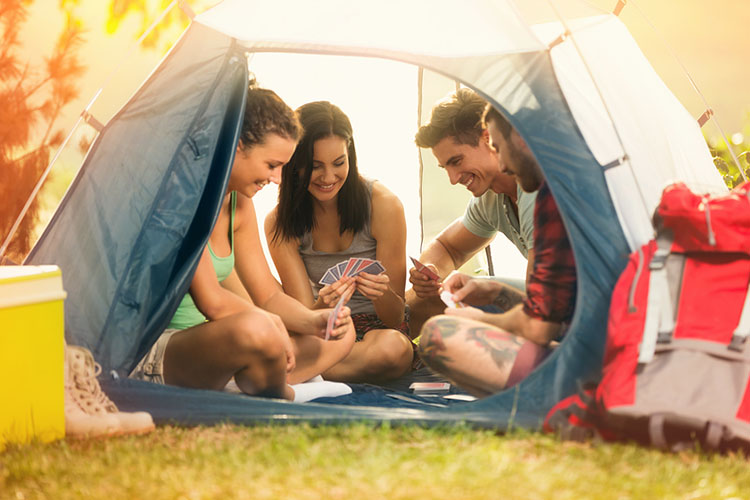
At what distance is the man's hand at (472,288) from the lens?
9.75 feet

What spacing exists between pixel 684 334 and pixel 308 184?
1.77m

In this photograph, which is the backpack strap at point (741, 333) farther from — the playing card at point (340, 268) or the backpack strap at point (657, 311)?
the playing card at point (340, 268)

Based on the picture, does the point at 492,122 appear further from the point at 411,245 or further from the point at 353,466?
the point at 411,245

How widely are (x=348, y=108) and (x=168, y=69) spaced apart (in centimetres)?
148

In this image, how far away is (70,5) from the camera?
5.88 meters

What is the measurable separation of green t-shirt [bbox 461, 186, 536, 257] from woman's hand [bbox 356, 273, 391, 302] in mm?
590

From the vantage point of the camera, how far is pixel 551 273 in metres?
2.40

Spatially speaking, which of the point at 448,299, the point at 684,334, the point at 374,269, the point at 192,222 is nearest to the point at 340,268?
the point at 374,269

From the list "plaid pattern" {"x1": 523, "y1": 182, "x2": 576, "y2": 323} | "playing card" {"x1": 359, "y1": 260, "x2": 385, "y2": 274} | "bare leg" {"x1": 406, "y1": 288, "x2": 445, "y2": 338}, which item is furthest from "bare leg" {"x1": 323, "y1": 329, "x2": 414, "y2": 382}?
"plaid pattern" {"x1": 523, "y1": 182, "x2": 576, "y2": 323}

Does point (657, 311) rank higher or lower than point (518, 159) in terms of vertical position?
lower

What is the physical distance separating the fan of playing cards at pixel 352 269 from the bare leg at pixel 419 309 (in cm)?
56

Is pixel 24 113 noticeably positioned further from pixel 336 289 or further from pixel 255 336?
pixel 255 336

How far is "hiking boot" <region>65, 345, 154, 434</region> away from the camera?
2438 millimetres

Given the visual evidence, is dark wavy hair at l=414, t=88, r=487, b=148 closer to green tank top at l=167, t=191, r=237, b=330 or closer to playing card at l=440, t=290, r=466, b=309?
playing card at l=440, t=290, r=466, b=309
